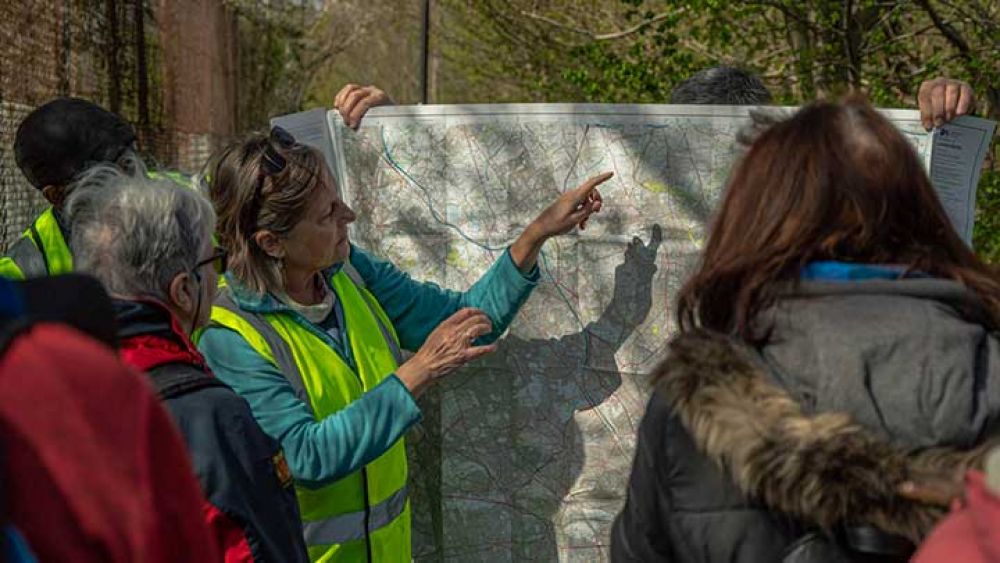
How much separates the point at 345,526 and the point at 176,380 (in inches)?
30.6

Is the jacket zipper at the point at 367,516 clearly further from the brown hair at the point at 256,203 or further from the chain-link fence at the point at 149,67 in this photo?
the chain-link fence at the point at 149,67

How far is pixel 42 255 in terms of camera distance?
3.47 meters

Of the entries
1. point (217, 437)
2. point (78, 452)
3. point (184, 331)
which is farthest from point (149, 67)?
point (78, 452)

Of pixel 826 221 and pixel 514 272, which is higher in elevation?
pixel 826 221

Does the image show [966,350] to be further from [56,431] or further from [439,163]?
[439,163]

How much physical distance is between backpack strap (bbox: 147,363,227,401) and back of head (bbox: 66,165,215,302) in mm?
166

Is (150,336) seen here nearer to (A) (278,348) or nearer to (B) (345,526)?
(A) (278,348)

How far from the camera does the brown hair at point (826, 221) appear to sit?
1903 mm

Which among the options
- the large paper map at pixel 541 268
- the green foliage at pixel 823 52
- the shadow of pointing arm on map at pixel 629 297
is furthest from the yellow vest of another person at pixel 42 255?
the green foliage at pixel 823 52

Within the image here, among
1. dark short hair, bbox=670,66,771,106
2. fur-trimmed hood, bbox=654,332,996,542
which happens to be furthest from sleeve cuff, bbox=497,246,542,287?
fur-trimmed hood, bbox=654,332,996,542

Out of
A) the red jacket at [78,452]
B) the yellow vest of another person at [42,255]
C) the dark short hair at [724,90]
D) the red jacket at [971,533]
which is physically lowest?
the yellow vest of another person at [42,255]

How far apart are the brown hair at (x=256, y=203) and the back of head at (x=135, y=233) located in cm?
44

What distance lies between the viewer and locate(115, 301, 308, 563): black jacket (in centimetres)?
224

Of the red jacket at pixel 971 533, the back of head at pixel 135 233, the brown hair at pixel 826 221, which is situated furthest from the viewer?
the back of head at pixel 135 233
